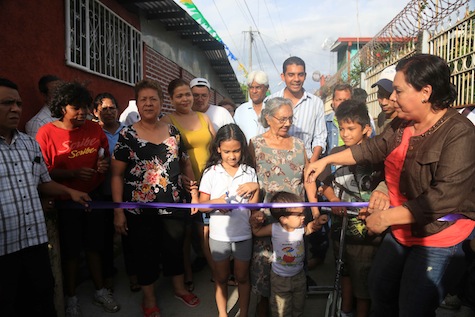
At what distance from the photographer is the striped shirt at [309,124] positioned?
12.4 feet

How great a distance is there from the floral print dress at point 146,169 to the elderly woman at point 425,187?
167cm

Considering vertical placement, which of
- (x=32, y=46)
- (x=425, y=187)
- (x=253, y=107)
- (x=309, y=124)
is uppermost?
(x=32, y=46)

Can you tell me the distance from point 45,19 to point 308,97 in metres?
3.02

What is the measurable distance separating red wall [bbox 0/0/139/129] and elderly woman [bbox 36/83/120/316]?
656 millimetres

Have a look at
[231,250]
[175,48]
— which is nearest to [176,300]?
[231,250]

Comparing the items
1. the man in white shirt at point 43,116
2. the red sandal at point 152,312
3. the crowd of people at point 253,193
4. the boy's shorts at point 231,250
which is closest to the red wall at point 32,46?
the man in white shirt at point 43,116

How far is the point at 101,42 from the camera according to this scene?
521 centimetres

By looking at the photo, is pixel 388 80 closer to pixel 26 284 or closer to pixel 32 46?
pixel 26 284

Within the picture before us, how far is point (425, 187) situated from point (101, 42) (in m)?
4.92

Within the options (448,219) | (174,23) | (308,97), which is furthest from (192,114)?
(174,23)

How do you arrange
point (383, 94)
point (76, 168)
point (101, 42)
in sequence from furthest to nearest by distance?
point (101, 42)
point (383, 94)
point (76, 168)

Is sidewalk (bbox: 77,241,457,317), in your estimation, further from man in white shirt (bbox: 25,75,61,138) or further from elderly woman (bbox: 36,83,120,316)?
man in white shirt (bbox: 25,75,61,138)

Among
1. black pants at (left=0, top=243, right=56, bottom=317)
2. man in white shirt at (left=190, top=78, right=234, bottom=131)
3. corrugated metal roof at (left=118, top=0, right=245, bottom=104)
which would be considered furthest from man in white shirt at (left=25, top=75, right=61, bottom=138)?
corrugated metal roof at (left=118, top=0, right=245, bottom=104)

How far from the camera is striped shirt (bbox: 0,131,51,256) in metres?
2.11
